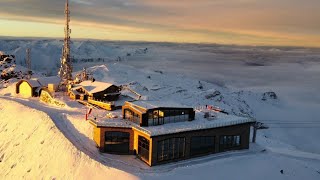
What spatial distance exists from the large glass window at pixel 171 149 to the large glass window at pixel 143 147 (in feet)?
3.92

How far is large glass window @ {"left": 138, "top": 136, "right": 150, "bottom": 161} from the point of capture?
3522 centimetres

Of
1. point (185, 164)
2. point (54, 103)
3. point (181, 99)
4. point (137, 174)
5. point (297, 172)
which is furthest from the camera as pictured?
point (181, 99)

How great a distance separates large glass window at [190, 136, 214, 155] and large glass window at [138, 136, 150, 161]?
4.87 metres

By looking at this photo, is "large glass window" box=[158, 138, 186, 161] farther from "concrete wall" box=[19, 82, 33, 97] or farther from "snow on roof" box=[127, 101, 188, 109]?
"concrete wall" box=[19, 82, 33, 97]

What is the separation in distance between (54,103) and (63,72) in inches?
585

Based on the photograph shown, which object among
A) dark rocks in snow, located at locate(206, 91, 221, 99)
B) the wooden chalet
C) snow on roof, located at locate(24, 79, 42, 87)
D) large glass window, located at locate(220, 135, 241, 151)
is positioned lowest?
dark rocks in snow, located at locate(206, 91, 221, 99)

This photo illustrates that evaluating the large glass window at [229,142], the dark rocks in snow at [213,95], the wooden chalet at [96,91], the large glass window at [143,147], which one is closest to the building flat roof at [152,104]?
the large glass window at [143,147]

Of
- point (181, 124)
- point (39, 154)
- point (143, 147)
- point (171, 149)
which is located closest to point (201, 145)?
point (181, 124)

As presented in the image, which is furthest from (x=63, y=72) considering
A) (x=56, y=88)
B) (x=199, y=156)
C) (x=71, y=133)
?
(x=199, y=156)

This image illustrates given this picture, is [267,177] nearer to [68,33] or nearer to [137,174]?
[137,174]

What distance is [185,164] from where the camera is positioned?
117 feet

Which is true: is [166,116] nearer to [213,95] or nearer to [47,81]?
[47,81]

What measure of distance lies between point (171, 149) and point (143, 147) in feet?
9.12

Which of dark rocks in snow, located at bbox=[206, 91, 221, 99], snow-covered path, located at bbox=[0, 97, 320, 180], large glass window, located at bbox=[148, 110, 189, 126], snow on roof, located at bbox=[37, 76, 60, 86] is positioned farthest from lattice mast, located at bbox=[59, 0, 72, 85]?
dark rocks in snow, located at bbox=[206, 91, 221, 99]
